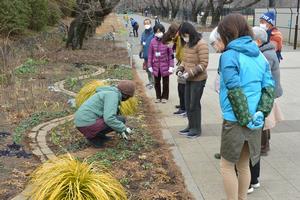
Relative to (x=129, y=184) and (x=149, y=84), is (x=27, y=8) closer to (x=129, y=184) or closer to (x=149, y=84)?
(x=149, y=84)

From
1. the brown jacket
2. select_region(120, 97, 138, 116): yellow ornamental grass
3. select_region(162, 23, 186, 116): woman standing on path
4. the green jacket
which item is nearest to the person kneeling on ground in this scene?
the green jacket

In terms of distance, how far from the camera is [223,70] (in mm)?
3674

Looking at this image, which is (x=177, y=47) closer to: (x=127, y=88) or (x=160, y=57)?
(x=160, y=57)

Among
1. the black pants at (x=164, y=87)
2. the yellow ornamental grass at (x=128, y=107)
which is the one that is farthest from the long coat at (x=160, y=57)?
the yellow ornamental grass at (x=128, y=107)

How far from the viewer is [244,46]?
3670mm

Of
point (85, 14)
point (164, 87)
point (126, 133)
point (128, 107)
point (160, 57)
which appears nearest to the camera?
point (126, 133)

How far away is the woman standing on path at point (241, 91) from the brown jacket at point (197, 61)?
8.36 feet

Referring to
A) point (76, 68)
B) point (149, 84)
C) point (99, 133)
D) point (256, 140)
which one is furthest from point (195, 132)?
point (76, 68)

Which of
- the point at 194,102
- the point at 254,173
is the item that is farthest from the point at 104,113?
the point at 254,173

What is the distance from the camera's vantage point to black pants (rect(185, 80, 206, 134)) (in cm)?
650

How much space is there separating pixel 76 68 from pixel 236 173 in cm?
1052

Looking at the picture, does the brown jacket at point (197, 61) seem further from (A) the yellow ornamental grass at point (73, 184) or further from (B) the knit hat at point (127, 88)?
(A) the yellow ornamental grass at point (73, 184)

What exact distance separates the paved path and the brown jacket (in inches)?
36.4

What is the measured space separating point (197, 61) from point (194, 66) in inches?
3.9
